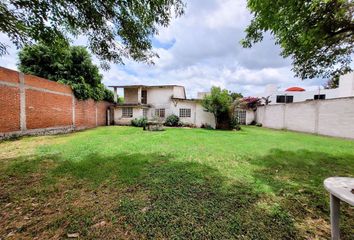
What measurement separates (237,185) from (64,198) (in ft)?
11.0

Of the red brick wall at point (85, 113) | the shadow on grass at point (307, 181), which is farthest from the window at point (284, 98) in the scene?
the red brick wall at point (85, 113)

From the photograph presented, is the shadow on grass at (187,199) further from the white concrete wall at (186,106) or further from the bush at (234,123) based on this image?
the white concrete wall at (186,106)

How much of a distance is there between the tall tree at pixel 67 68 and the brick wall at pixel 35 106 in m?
0.90

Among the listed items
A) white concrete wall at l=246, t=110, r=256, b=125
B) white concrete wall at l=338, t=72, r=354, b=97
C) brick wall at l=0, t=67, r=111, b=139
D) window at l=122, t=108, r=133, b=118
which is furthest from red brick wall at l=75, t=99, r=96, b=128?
white concrete wall at l=338, t=72, r=354, b=97

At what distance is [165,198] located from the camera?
116 inches

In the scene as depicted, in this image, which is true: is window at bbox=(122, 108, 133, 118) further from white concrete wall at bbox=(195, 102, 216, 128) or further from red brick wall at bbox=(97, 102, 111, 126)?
white concrete wall at bbox=(195, 102, 216, 128)

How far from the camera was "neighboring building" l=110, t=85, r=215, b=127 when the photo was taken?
1727 cm

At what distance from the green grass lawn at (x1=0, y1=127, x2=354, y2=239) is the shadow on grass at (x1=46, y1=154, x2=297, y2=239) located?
15 millimetres

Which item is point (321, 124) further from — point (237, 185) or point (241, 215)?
point (241, 215)

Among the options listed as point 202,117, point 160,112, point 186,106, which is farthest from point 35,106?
point 202,117

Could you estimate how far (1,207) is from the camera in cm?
265

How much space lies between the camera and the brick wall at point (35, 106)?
26.0 feet

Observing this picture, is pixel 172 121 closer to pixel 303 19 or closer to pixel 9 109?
pixel 9 109

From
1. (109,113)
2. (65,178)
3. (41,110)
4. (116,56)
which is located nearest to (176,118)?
(109,113)
